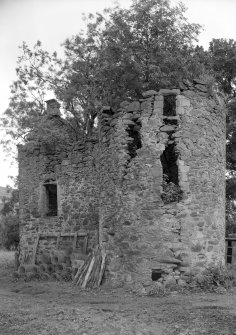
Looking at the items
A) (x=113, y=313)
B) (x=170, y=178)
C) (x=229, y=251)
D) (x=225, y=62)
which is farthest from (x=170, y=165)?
(x=225, y=62)

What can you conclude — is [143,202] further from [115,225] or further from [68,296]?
[68,296]

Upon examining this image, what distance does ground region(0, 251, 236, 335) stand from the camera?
6902 millimetres

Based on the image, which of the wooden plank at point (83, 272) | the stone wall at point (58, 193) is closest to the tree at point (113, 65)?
the stone wall at point (58, 193)

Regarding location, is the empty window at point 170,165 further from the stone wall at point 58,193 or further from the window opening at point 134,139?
the stone wall at point 58,193

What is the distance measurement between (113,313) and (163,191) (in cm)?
332

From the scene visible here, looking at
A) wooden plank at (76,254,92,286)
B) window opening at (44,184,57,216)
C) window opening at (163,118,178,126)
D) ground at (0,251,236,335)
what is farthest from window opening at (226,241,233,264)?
window opening at (163,118,178,126)

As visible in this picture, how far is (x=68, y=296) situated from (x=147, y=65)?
8.77 meters

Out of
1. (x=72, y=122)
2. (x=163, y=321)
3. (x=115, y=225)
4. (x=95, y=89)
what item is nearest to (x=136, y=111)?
(x=115, y=225)

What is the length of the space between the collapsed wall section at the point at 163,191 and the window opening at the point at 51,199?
4.43 meters

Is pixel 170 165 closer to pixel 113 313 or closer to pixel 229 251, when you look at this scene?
pixel 113 313

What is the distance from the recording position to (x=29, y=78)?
60.2 ft

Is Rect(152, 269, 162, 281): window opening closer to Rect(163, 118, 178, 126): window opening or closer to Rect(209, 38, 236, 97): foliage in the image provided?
Rect(163, 118, 178, 126): window opening

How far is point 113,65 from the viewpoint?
15523 mm

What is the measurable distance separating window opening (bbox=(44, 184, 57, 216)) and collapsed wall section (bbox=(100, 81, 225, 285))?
4434mm
